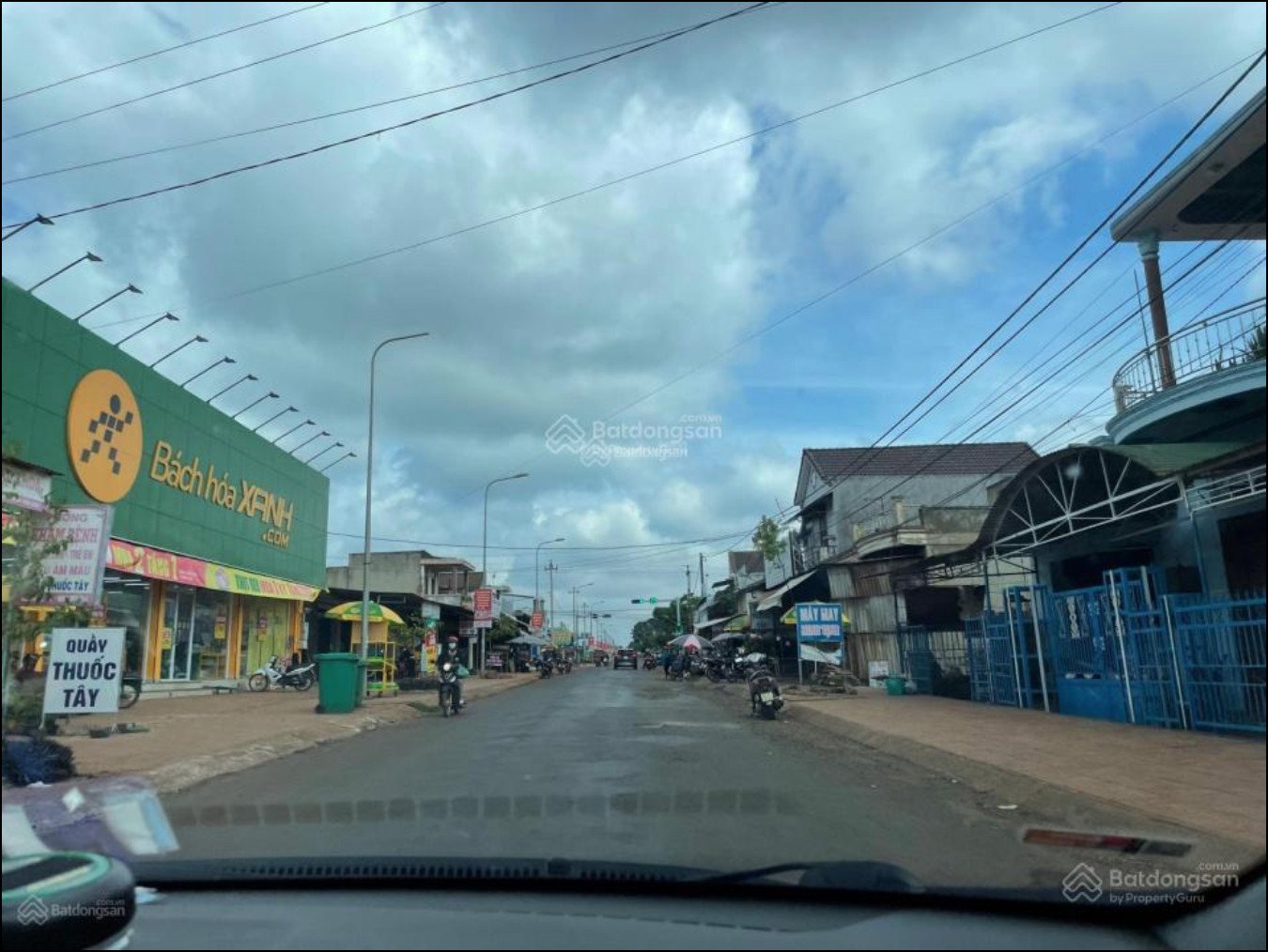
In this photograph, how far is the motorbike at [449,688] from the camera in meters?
20.1

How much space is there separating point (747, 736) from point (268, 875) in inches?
425

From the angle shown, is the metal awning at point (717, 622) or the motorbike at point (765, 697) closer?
the motorbike at point (765, 697)

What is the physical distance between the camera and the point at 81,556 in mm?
→ 8422

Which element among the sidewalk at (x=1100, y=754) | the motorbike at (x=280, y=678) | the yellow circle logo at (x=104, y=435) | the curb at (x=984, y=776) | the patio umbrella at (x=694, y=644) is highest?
the yellow circle logo at (x=104, y=435)

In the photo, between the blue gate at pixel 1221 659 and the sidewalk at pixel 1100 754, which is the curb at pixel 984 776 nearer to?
the sidewalk at pixel 1100 754

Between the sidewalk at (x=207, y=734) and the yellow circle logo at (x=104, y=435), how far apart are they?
458cm

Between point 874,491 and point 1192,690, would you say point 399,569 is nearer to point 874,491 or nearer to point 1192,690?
point 874,491

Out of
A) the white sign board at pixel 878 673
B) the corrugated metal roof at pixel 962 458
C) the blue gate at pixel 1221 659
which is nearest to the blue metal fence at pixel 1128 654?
the blue gate at pixel 1221 659

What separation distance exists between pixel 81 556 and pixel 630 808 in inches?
204

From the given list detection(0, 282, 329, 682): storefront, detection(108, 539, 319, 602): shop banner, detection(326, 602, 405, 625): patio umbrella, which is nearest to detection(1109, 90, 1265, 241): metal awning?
detection(0, 282, 329, 682): storefront

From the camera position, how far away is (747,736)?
1463 centimetres

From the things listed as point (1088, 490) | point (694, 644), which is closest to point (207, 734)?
point (1088, 490)

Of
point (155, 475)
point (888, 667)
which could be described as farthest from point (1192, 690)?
point (155, 475)

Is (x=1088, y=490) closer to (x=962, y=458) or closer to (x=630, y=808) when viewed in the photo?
(x=962, y=458)
